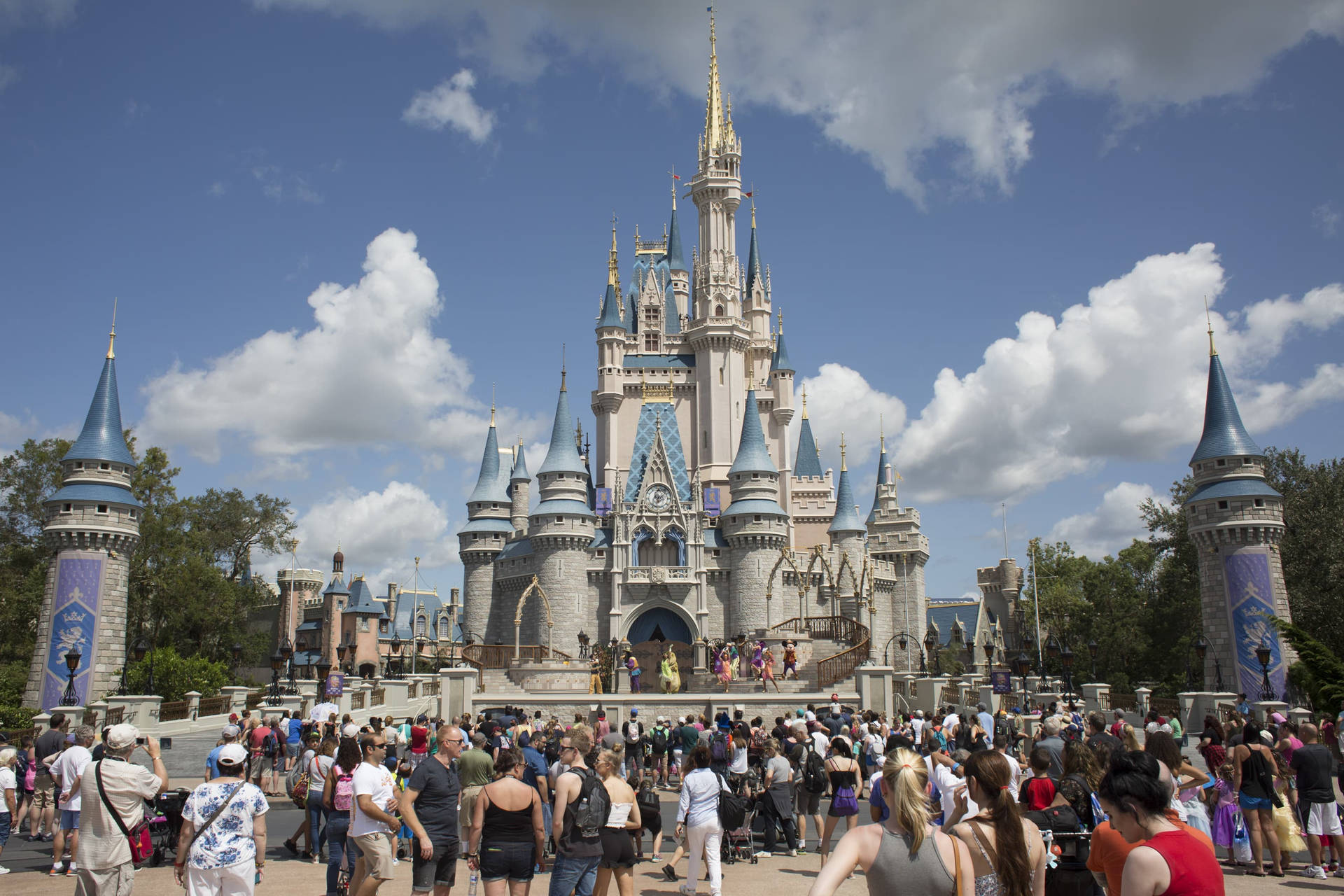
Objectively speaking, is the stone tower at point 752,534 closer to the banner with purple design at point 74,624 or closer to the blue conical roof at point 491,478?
the blue conical roof at point 491,478

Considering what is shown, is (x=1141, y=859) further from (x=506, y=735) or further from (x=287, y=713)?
(x=287, y=713)

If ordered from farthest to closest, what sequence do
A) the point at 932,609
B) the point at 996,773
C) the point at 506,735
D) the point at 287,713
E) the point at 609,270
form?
the point at 932,609
the point at 609,270
the point at 287,713
the point at 506,735
the point at 996,773

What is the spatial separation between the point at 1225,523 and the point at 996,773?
33288 mm

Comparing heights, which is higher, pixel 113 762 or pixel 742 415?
pixel 742 415

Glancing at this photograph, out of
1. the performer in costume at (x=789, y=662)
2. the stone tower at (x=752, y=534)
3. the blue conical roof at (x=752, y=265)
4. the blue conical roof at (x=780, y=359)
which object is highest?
the blue conical roof at (x=752, y=265)

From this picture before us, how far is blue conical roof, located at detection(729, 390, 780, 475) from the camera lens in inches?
1951

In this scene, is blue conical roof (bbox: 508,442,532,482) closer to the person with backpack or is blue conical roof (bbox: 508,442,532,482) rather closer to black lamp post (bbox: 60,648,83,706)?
black lamp post (bbox: 60,648,83,706)

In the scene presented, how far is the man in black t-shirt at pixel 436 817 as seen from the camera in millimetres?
7660

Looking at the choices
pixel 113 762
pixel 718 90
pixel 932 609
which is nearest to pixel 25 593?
pixel 113 762

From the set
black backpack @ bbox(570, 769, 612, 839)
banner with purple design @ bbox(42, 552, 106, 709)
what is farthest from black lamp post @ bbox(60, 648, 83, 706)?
black backpack @ bbox(570, 769, 612, 839)

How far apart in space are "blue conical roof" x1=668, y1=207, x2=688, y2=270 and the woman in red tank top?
198 ft

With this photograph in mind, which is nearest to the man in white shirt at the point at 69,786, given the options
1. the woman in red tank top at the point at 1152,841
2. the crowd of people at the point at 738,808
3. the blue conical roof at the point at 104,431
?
the crowd of people at the point at 738,808

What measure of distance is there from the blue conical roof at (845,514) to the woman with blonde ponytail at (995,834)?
48.2 m

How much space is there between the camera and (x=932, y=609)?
81125mm
